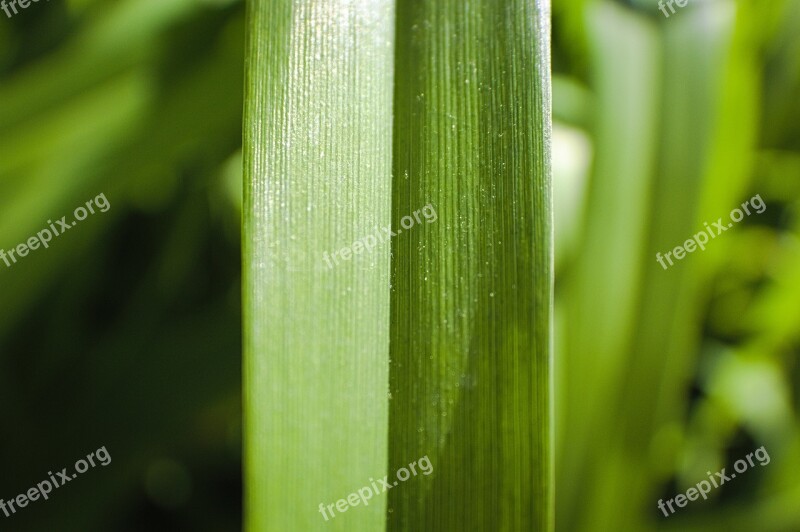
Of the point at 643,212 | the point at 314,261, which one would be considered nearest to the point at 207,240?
the point at 314,261

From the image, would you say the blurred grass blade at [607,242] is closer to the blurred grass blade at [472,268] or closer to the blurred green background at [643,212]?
the blurred green background at [643,212]

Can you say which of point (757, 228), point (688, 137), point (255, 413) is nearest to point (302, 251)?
point (255, 413)

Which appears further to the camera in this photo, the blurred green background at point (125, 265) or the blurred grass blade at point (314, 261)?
the blurred green background at point (125, 265)

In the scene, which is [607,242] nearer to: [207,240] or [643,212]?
[643,212]

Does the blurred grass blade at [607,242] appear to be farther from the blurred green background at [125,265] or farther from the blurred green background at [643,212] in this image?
the blurred green background at [125,265]

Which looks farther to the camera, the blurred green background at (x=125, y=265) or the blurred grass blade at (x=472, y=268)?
the blurred green background at (x=125, y=265)

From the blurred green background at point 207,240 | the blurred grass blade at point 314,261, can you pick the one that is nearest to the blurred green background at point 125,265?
the blurred green background at point 207,240

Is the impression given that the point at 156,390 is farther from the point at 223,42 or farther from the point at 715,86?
the point at 715,86
